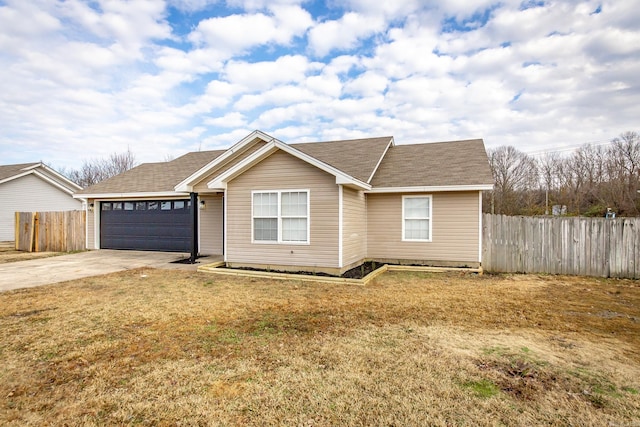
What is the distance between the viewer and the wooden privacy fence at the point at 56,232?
51.0 ft

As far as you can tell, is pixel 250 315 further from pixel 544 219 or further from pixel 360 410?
pixel 544 219

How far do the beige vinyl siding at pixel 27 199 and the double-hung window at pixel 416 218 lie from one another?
20.9 meters

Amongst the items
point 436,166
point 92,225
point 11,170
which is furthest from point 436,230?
point 11,170

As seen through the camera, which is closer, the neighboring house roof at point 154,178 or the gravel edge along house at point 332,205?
the gravel edge along house at point 332,205

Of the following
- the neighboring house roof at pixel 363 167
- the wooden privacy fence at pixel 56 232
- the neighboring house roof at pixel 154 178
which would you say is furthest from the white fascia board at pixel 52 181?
the neighboring house roof at pixel 363 167

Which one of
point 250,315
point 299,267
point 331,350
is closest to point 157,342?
point 250,315

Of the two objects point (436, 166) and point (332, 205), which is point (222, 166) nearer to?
point (332, 205)

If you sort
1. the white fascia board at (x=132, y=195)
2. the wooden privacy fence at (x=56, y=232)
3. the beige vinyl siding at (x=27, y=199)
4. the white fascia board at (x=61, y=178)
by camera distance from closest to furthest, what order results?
1. the white fascia board at (x=132, y=195)
2. the wooden privacy fence at (x=56, y=232)
3. the beige vinyl siding at (x=27, y=199)
4. the white fascia board at (x=61, y=178)

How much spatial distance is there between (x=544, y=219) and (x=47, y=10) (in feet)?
53.9

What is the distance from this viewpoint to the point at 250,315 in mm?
5836

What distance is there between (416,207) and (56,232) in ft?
53.1

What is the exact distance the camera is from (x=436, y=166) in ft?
39.4

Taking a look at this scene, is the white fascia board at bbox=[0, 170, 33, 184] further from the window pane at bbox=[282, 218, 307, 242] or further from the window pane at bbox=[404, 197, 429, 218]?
the window pane at bbox=[404, 197, 429, 218]

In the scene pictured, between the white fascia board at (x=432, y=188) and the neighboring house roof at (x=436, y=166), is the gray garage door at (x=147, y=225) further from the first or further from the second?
the neighboring house roof at (x=436, y=166)
